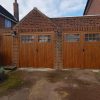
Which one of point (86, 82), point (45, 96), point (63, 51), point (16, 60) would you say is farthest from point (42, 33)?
point (45, 96)

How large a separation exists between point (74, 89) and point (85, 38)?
5.36 metres

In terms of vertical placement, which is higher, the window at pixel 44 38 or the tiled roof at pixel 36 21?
the tiled roof at pixel 36 21

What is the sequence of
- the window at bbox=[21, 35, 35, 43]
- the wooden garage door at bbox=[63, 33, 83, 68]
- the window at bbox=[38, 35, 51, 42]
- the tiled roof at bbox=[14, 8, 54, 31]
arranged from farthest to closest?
the window at bbox=[21, 35, 35, 43] < the window at bbox=[38, 35, 51, 42] < the tiled roof at bbox=[14, 8, 54, 31] < the wooden garage door at bbox=[63, 33, 83, 68]

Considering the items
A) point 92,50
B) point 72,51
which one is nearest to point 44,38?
point 72,51

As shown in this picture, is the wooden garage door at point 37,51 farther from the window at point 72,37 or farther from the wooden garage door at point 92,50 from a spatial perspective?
the wooden garage door at point 92,50

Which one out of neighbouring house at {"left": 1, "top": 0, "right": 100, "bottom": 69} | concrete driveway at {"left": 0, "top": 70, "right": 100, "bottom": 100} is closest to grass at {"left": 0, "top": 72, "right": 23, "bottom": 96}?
concrete driveway at {"left": 0, "top": 70, "right": 100, "bottom": 100}

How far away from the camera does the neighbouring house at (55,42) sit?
1184 centimetres

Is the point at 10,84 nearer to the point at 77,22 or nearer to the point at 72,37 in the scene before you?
the point at 72,37

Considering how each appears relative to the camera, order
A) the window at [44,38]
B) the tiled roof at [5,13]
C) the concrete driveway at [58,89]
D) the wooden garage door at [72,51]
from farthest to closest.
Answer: the tiled roof at [5,13] < the window at [44,38] < the wooden garage door at [72,51] < the concrete driveway at [58,89]

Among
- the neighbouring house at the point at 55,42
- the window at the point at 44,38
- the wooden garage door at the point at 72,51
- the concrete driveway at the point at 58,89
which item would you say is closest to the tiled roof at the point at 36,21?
the neighbouring house at the point at 55,42

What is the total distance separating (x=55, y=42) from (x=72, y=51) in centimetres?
138

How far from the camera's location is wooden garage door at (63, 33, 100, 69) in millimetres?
11781

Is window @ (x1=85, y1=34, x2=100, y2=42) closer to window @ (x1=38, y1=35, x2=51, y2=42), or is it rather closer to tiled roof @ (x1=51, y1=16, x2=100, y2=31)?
tiled roof @ (x1=51, y1=16, x2=100, y2=31)

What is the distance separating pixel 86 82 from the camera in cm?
858
